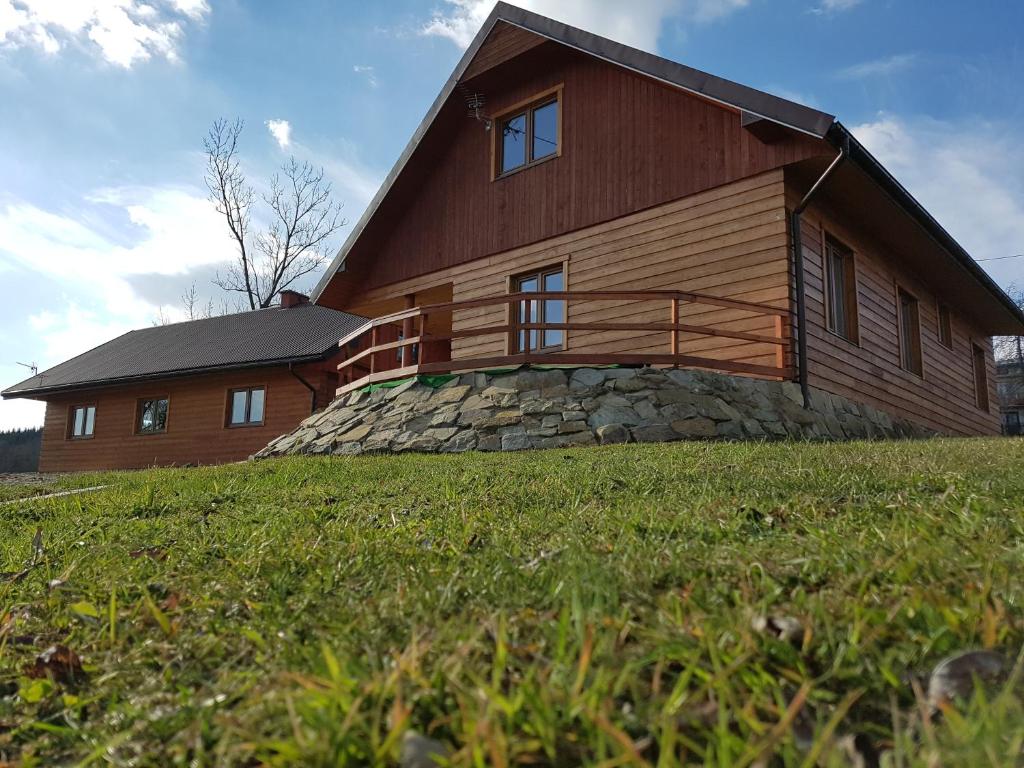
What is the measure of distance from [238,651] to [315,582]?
459mm

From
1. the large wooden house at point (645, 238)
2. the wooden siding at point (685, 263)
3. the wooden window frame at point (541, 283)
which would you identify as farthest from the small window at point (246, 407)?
the wooden window frame at point (541, 283)

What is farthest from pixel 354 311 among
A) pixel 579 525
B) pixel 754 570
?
pixel 754 570

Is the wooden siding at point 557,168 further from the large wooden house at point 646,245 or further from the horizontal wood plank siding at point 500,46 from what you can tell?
the horizontal wood plank siding at point 500,46

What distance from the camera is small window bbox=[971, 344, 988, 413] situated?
59.7 feet

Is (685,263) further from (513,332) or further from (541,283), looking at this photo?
(513,332)

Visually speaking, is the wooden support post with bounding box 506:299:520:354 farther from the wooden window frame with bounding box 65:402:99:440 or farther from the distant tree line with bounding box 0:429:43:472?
the distant tree line with bounding box 0:429:43:472

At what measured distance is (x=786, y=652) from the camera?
171cm

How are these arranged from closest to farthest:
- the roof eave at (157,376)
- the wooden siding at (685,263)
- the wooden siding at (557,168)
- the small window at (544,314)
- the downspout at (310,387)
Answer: the wooden siding at (685,263), the wooden siding at (557,168), the small window at (544,314), the roof eave at (157,376), the downspout at (310,387)

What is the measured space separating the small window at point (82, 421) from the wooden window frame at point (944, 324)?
22.2m

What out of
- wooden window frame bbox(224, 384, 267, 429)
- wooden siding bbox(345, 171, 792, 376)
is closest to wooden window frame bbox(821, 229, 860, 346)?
wooden siding bbox(345, 171, 792, 376)

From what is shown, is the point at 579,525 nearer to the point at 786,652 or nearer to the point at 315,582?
the point at 315,582

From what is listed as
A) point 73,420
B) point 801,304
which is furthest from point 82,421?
point 801,304

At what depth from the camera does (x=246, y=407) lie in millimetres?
19703

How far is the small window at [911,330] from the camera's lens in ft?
46.8
